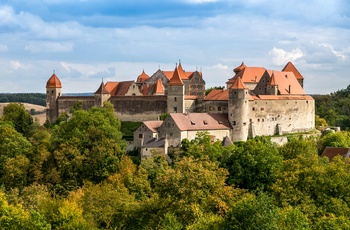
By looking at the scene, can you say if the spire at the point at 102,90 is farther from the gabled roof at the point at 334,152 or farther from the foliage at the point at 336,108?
the foliage at the point at 336,108

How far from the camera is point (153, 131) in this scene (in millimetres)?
74312

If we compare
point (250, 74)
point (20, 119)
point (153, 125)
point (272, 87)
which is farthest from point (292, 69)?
point (20, 119)

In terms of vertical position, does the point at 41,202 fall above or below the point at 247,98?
below

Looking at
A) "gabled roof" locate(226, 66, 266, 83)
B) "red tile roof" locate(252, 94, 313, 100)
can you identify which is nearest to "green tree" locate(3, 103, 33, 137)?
"gabled roof" locate(226, 66, 266, 83)

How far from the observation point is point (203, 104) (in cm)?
8419

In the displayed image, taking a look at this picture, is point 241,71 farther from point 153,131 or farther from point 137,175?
point 137,175

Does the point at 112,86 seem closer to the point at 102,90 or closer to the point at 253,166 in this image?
the point at 102,90

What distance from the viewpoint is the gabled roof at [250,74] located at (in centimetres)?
9344

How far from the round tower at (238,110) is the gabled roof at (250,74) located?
581 inches

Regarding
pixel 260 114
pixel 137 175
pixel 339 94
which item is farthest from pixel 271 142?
pixel 339 94

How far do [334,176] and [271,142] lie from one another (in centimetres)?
2778

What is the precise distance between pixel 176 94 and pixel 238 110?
30.4ft

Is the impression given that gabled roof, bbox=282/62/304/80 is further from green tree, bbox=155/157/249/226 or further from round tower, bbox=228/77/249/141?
green tree, bbox=155/157/249/226

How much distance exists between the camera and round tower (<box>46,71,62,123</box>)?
9600 centimetres
